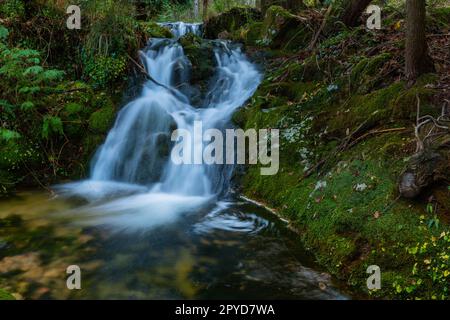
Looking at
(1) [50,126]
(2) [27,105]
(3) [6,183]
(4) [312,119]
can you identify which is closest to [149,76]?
(1) [50,126]

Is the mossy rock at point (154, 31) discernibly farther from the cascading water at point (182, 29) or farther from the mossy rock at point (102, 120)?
the mossy rock at point (102, 120)

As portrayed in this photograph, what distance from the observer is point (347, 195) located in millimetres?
4820

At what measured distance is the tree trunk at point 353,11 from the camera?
28.0 feet

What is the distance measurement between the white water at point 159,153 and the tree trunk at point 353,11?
91.9 inches

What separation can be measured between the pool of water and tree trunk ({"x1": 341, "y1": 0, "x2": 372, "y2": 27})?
4.97m

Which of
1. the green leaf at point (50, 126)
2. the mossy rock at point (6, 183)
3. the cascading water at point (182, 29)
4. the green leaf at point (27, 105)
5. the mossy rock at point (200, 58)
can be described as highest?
the cascading water at point (182, 29)

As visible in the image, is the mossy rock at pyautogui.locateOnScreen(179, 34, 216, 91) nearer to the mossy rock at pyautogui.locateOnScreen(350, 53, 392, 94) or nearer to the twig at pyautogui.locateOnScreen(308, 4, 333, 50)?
the twig at pyautogui.locateOnScreen(308, 4, 333, 50)

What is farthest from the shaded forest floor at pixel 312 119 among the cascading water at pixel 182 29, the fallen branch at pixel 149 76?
the cascading water at pixel 182 29

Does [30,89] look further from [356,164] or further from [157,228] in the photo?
[356,164]

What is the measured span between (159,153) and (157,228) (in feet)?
8.24

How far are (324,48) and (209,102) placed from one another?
2719 millimetres
